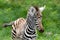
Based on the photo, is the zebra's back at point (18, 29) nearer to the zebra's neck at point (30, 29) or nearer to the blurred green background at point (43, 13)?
the zebra's neck at point (30, 29)

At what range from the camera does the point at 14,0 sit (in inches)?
607

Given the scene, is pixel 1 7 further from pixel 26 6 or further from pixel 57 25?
pixel 57 25

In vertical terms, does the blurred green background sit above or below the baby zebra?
above

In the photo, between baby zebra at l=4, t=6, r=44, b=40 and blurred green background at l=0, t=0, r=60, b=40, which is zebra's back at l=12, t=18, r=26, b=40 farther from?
blurred green background at l=0, t=0, r=60, b=40

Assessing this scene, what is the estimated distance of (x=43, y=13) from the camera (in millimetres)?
13398

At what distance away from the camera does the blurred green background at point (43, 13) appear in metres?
11.5

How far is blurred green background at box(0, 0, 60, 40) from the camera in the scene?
11487mm

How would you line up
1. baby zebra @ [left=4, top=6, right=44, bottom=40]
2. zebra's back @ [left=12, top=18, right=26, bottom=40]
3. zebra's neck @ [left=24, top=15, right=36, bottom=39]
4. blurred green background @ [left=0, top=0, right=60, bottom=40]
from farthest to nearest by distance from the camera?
blurred green background @ [left=0, top=0, right=60, bottom=40] → zebra's back @ [left=12, top=18, right=26, bottom=40] → zebra's neck @ [left=24, top=15, right=36, bottom=39] → baby zebra @ [left=4, top=6, right=44, bottom=40]

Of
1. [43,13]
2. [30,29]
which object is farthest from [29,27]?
[43,13]

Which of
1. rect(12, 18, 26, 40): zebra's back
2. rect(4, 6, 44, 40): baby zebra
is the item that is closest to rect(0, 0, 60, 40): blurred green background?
rect(12, 18, 26, 40): zebra's back

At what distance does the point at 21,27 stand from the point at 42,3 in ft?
19.1

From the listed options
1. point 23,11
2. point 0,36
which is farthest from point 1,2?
point 0,36

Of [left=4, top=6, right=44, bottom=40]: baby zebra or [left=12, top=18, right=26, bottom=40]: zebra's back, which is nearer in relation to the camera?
[left=4, top=6, right=44, bottom=40]: baby zebra

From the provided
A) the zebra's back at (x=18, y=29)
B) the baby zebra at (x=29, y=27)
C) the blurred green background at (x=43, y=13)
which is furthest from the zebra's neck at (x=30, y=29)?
the blurred green background at (x=43, y=13)
